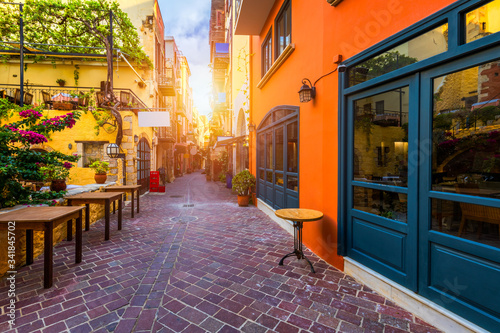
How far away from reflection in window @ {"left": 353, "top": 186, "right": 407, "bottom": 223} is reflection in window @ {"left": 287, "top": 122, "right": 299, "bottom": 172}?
1.99m

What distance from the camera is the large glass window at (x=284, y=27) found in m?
5.69

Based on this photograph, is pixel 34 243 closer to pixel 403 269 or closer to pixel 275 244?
pixel 275 244

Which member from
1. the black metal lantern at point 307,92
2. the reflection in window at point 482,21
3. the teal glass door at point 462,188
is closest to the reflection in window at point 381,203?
the teal glass door at point 462,188

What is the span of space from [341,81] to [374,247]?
7.52ft

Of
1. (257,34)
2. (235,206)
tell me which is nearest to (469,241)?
(235,206)

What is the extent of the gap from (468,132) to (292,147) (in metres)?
3.42

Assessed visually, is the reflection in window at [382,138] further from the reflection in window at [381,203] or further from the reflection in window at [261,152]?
the reflection in window at [261,152]

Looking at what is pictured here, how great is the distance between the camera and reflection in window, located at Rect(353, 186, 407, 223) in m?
2.72

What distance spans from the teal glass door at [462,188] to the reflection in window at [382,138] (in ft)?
0.99

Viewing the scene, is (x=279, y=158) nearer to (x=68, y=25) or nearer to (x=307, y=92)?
(x=307, y=92)

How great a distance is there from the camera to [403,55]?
8.71 feet

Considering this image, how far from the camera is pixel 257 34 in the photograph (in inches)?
325

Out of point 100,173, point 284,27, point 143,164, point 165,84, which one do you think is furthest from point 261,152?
point 165,84

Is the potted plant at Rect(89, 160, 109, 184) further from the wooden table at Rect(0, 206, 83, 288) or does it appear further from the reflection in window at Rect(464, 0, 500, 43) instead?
the reflection in window at Rect(464, 0, 500, 43)
